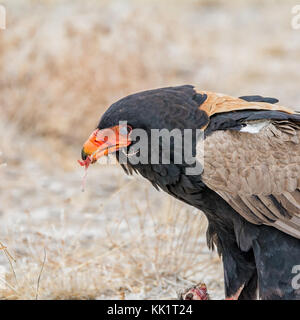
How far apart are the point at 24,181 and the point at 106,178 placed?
3.08 ft

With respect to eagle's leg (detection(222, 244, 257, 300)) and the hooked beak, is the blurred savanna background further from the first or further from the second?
the hooked beak

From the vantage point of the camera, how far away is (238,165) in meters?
3.60

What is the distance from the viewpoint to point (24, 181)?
7.52 meters

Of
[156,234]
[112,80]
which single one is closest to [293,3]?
[112,80]

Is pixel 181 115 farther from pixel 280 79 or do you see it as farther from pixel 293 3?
pixel 293 3

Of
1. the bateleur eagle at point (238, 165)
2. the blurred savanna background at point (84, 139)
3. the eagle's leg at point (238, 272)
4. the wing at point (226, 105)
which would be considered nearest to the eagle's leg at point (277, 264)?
the bateleur eagle at point (238, 165)

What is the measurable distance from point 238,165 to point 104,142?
28.0 inches

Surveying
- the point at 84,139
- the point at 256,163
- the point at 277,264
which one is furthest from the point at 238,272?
the point at 84,139

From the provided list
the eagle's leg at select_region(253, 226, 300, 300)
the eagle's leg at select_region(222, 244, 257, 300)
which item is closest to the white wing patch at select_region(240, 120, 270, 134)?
the eagle's leg at select_region(253, 226, 300, 300)

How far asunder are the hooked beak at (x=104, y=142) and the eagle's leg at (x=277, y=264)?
92 centimetres

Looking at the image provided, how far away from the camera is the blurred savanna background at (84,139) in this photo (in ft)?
15.9

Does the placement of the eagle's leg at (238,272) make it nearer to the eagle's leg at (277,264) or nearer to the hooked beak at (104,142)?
the eagle's leg at (277,264)

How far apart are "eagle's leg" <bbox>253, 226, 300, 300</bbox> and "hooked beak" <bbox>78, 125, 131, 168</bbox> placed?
3.00 ft

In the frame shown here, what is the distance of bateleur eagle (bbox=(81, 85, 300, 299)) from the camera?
3592 millimetres
